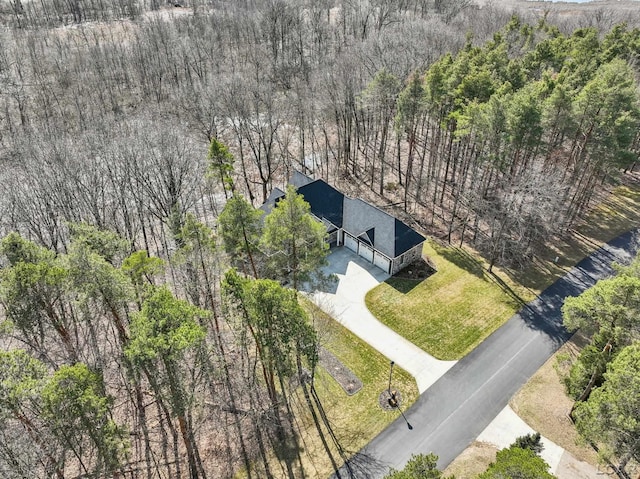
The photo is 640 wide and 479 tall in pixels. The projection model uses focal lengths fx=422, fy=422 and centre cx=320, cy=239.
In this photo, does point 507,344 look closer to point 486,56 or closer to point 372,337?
point 372,337

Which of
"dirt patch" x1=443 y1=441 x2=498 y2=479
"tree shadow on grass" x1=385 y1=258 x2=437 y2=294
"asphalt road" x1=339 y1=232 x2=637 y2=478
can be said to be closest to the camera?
"dirt patch" x1=443 y1=441 x2=498 y2=479

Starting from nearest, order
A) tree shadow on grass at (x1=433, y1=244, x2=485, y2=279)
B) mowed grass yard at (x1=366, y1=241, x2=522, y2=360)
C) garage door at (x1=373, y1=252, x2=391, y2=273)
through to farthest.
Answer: mowed grass yard at (x1=366, y1=241, x2=522, y2=360)
garage door at (x1=373, y1=252, x2=391, y2=273)
tree shadow on grass at (x1=433, y1=244, x2=485, y2=279)

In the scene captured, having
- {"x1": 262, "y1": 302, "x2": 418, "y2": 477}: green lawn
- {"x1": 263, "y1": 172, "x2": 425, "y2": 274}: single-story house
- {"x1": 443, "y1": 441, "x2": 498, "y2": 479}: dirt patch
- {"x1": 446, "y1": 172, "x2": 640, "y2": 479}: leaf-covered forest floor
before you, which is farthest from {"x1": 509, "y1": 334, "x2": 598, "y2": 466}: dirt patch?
{"x1": 263, "y1": 172, "x2": 425, "y2": 274}: single-story house

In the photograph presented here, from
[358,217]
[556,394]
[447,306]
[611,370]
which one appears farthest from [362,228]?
[611,370]

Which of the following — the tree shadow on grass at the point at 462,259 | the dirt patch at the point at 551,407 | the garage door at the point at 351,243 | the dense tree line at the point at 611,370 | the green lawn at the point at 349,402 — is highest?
the dense tree line at the point at 611,370

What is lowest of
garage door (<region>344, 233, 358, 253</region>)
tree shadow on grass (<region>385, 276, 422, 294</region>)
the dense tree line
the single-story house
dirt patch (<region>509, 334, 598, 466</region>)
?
tree shadow on grass (<region>385, 276, 422, 294</region>)

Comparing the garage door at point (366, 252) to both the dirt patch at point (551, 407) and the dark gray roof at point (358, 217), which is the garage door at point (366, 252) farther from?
the dirt patch at point (551, 407)

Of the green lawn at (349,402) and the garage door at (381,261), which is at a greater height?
the garage door at (381,261)

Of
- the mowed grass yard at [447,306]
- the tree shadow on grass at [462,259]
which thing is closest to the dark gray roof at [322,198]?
the mowed grass yard at [447,306]

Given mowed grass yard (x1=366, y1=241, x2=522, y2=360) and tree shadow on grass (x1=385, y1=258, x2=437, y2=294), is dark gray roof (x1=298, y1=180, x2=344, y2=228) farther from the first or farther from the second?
mowed grass yard (x1=366, y1=241, x2=522, y2=360)
